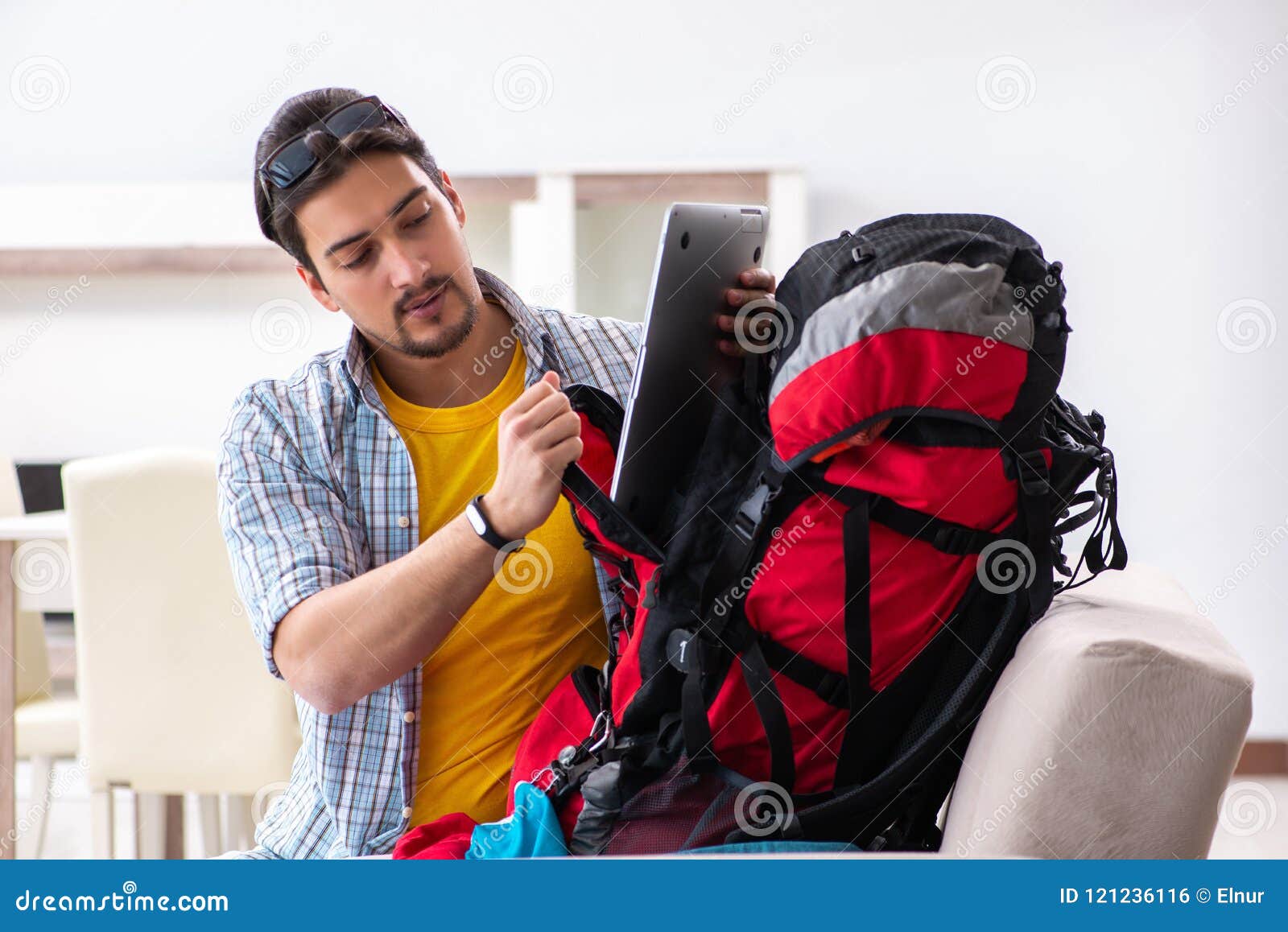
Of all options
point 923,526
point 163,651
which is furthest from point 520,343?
point 163,651

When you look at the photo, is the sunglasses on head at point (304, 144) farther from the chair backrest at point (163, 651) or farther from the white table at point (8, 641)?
the white table at point (8, 641)

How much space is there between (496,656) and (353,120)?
0.60 m

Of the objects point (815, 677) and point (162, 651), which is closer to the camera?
point (815, 677)

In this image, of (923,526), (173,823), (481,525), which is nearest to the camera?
(923,526)

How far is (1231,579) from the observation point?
3463mm

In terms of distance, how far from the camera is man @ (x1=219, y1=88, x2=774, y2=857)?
1096 millimetres

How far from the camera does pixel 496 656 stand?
119 centimetres

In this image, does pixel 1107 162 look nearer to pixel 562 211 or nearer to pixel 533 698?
pixel 562 211

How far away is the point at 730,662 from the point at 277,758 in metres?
1.39

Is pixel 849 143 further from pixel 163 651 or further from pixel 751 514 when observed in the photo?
pixel 751 514

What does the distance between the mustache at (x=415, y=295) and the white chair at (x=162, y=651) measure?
0.98 meters

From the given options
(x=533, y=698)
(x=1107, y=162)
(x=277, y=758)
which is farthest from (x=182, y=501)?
(x=1107, y=162)

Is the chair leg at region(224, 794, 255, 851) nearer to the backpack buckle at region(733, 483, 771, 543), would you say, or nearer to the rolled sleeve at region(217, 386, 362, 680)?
the rolled sleeve at region(217, 386, 362, 680)

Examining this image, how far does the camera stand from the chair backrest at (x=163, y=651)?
2.03 m
